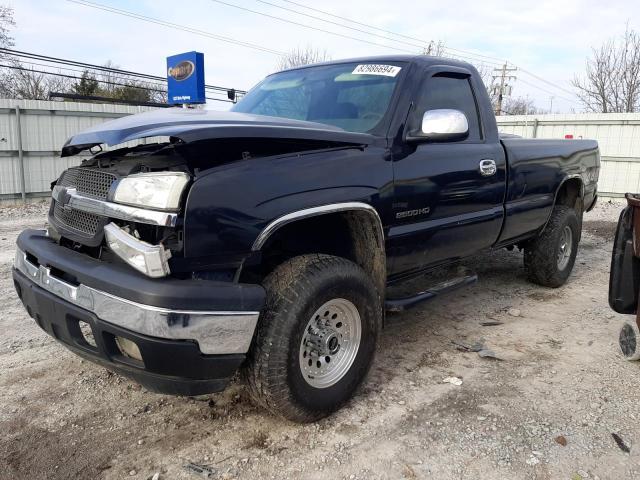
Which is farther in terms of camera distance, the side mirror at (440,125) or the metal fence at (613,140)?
the metal fence at (613,140)

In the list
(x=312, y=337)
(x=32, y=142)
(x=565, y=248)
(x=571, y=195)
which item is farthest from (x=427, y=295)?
(x=32, y=142)

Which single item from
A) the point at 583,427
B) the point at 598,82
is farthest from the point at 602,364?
the point at 598,82

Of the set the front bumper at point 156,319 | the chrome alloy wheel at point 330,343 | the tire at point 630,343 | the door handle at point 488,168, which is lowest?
the tire at point 630,343

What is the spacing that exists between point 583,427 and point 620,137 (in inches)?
572

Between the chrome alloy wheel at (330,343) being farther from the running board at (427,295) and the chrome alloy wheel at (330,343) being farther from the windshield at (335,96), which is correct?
the windshield at (335,96)

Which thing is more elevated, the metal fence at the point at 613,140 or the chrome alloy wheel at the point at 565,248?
the metal fence at the point at 613,140

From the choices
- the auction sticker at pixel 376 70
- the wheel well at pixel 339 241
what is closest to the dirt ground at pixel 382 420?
the wheel well at pixel 339 241

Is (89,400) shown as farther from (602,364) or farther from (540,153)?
(540,153)

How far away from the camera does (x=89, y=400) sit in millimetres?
3078

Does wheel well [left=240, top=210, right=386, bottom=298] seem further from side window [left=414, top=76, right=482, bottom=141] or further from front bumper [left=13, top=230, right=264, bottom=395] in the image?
side window [left=414, top=76, right=482, bottom=141]


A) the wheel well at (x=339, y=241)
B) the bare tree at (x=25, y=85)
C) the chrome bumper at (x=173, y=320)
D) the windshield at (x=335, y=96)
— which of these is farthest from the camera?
the bare tree at (x=25, y=85)

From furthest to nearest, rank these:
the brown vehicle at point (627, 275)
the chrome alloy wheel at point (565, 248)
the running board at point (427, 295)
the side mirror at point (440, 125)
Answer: the chrome alloy wheel at point (565, 248) → the brown vehicle at point (627, 275) → the running board at point (427, 295) → the side mirror at point (440, 125)

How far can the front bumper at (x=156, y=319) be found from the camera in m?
2.14

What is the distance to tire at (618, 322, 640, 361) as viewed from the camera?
359 cm
